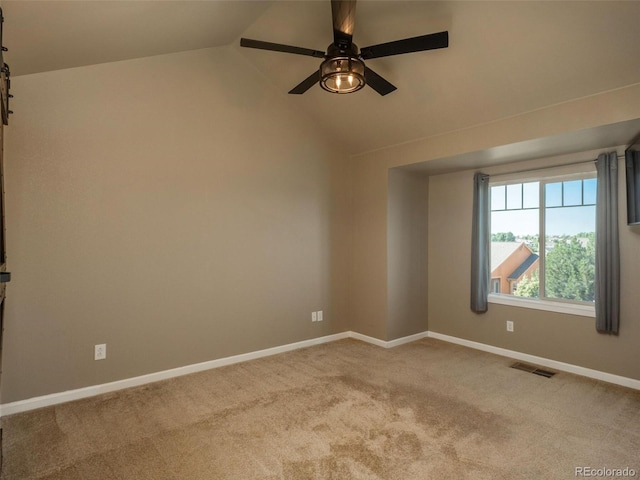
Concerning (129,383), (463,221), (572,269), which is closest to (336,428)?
(129,383)

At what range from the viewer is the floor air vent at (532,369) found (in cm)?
368

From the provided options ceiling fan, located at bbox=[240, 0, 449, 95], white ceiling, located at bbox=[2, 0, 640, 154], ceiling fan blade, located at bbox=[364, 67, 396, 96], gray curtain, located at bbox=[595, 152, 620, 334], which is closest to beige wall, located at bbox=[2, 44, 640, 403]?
gray curtain, located at bbox=[595, 152, 620, 334]

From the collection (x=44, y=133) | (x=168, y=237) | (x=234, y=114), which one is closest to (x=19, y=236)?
(x=44, y=133)

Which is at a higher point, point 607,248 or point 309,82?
point 309,82

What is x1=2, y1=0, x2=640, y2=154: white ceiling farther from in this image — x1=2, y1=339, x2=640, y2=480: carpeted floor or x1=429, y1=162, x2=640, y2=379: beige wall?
x1=2, y1=339, x2=640, y2=480: carpeted floor

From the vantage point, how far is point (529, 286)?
424cm

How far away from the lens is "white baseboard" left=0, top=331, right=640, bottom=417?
2918 mm

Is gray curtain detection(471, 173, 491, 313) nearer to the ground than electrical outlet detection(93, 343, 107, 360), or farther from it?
farther from it

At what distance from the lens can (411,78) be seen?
3408 millimetres

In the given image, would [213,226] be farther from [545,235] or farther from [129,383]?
[545,235]

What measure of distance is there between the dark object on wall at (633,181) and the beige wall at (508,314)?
0.59 ft

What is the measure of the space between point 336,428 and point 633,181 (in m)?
3.24

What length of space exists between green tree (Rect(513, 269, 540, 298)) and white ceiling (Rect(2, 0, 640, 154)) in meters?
1.88

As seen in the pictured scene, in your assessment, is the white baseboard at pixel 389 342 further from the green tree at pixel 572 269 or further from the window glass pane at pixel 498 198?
the window glass pane at pixel 498 198
